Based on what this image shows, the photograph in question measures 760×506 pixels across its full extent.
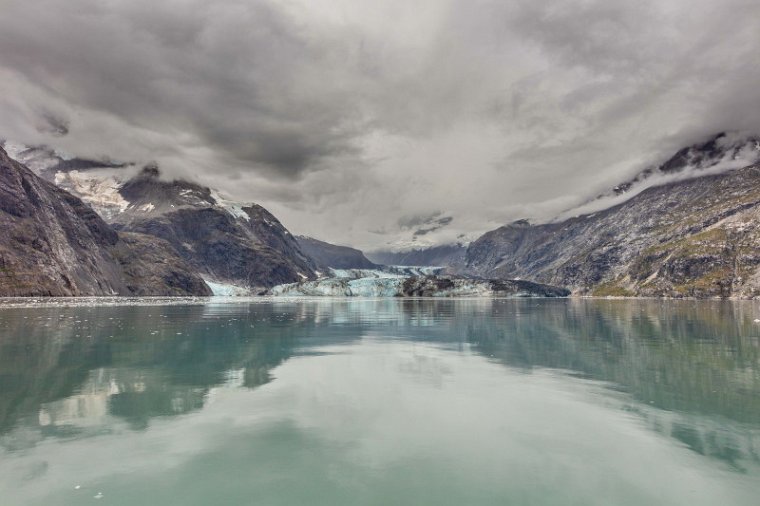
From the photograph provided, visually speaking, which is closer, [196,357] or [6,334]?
[196,357]

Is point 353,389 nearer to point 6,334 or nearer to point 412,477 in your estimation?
point 412,477

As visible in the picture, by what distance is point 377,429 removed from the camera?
19875mm

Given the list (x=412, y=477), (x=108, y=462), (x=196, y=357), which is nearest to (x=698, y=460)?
(x=412, y=477)

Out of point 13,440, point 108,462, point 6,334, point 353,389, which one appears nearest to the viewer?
point 108,462

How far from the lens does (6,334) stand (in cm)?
5425

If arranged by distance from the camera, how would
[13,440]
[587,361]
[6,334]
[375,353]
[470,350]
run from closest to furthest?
[13,440] → [587,361] → [375,353] → [470,350] → [6,334]

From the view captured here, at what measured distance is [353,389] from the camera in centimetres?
2792

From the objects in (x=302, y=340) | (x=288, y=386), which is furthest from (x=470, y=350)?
(x=288, y=386)

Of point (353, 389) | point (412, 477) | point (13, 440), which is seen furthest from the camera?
point (353, 389)

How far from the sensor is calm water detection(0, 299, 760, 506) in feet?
45.6

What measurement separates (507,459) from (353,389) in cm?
1317

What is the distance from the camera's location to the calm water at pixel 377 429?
13891 millimetres

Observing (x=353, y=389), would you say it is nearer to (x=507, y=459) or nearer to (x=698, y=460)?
(x=507, y=459)

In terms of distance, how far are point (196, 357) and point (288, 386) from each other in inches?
608
